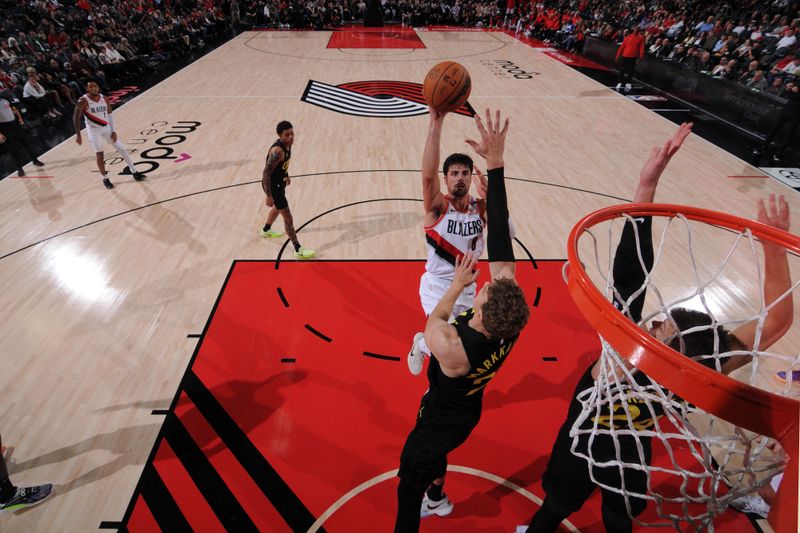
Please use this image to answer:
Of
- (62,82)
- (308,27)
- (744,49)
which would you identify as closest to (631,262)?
(744,49)

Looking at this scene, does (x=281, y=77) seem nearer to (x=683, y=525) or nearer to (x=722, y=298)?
(x=722, y=298)

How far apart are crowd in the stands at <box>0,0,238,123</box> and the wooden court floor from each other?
1.56 meters

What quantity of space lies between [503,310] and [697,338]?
89 centimetres

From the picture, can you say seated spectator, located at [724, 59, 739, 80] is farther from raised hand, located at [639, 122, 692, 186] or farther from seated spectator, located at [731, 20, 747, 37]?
raised hand, located at [639, 122, 692, 186]

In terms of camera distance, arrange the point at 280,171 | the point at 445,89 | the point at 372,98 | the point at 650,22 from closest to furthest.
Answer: the point at 445,89
the point at 280,171
the point at 372,98
the point at 650,22

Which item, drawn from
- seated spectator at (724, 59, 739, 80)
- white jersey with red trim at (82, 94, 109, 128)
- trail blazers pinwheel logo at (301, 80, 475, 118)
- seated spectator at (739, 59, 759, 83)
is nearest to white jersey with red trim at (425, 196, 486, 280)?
white jersey with red trim at (82, 94, 109, 128)

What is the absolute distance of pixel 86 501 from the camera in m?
3.21

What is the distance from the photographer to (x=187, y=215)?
6.75 m

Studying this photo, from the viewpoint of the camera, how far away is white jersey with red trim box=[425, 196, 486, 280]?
3.44 metres

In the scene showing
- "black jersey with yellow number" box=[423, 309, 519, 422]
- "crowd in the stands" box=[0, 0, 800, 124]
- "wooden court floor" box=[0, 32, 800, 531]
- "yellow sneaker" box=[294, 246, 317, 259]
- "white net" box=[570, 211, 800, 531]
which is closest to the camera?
"white net" box=[570, 211, 800, 531]

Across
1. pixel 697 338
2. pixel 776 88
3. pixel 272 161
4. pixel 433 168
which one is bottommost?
pixel 272 161

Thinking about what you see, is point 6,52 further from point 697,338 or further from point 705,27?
point 705,27

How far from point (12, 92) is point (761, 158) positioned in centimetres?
1573

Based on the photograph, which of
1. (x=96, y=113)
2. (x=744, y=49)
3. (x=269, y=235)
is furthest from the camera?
(x=744, y=49)
